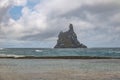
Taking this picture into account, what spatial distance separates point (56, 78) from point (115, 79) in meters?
5.84

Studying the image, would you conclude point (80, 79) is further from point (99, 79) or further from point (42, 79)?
point (42, 79)

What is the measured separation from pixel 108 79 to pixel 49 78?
19.2 ft

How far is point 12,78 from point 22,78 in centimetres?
102

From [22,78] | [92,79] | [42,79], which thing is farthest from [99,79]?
[22,78]

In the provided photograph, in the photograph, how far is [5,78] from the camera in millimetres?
31562

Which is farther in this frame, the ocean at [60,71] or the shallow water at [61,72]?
the ocean at [60,71]

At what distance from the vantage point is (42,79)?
1200 inches

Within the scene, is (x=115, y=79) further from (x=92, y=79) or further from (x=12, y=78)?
(x=12, y=78)

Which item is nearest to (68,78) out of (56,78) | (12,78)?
(56,78)

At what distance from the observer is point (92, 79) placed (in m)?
30.6

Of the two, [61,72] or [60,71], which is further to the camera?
[60,71]

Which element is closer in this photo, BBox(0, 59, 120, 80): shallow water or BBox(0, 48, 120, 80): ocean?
BBox(0, 59, 120, 80): shallow water

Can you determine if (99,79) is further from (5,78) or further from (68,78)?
(5,78)

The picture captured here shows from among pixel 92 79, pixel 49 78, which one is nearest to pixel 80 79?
pixel 92 79
